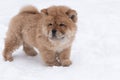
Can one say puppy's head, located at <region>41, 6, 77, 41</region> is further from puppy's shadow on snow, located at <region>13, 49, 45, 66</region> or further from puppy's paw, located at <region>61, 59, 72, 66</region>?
puppy's shadow on snow, located at <region>13, 49, 45, 66</region>

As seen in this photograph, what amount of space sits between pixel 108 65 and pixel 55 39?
0.99 meters

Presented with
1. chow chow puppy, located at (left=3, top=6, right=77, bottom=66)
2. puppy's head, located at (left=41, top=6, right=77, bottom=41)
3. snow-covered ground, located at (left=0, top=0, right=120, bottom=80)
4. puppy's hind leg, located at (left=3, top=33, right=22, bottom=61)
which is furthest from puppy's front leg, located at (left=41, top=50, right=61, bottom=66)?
puppy's hind leg, located at (left=3, top=33, right=22, bottom=61)

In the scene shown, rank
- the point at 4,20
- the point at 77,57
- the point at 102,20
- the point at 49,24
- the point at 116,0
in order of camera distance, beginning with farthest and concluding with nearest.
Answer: the point at 116,0 < the point at 4,20 < the point at 102,20 < the point at 77,57 < the point at 49,24

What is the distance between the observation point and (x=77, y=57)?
6.17 meters

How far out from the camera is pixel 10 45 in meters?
6.14

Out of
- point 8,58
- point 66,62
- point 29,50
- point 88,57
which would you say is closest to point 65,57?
point 66,62

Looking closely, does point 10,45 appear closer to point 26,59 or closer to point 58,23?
point 26,59

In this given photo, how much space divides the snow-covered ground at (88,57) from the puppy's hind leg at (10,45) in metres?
0.12

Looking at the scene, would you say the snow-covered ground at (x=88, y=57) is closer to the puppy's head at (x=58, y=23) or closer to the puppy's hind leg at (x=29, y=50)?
the puppy's hind leg at (x=29, y=50)

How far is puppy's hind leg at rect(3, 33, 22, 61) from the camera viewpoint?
20.1 feet

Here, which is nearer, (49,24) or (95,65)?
(49,24)

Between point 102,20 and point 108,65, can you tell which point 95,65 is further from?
point 102,20

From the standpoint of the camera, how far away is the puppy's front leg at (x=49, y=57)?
18.6 feet

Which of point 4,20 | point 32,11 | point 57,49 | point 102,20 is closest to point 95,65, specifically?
point 57,49
